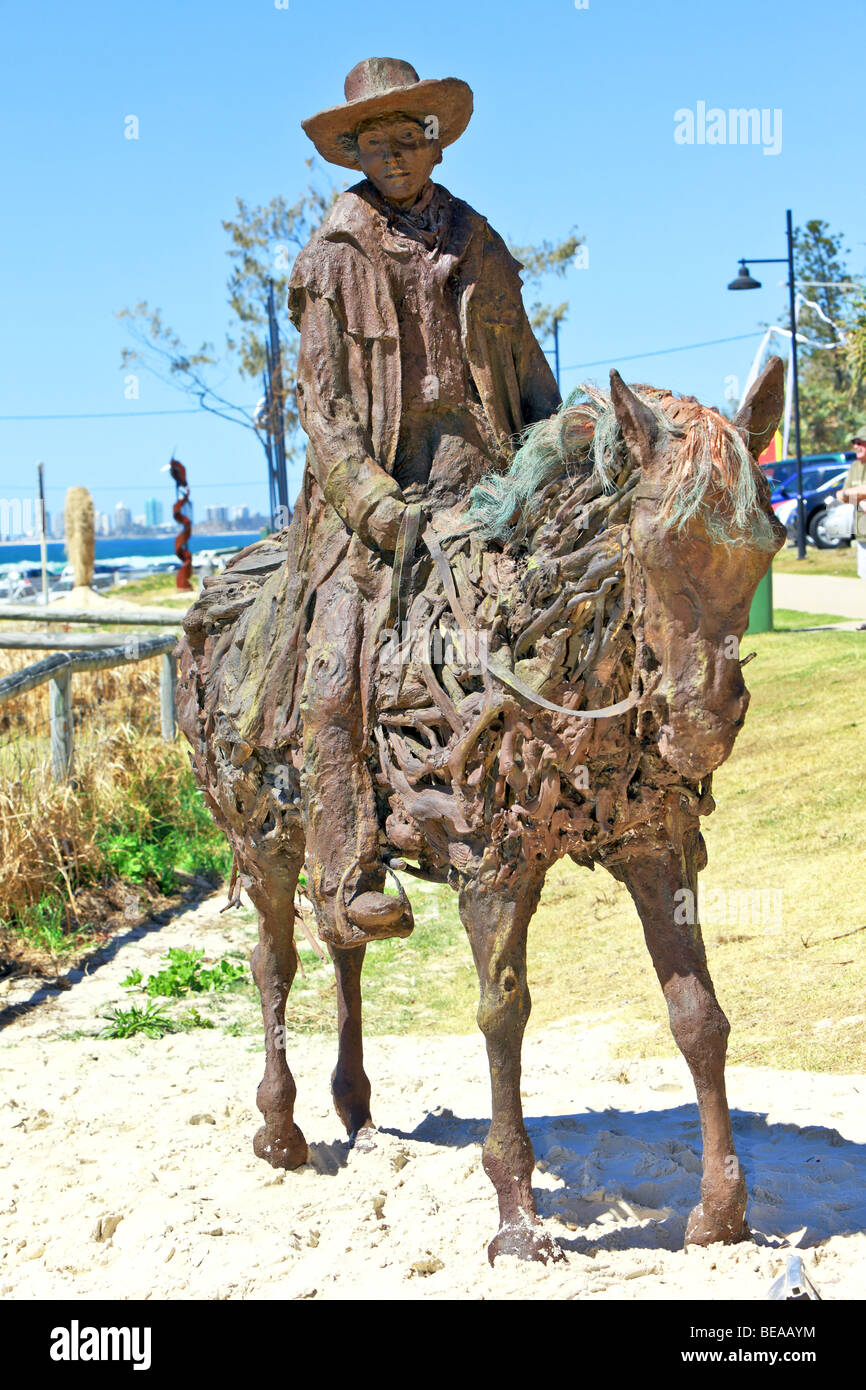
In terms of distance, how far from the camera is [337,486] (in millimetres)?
3730

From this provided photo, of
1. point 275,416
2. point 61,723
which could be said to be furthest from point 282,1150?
point 275,416

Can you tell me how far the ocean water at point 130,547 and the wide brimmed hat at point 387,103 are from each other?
304 ft

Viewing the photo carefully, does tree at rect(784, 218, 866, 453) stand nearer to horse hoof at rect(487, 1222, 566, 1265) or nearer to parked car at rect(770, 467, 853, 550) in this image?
parked car at rect(770, 467, 853, 550)

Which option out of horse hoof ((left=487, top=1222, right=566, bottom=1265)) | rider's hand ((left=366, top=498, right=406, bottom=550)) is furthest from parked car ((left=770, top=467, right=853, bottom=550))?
horse hoof ((left=487, top=1222, right=566, bottom=1265))

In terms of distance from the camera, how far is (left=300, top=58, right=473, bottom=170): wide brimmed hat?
146 inches

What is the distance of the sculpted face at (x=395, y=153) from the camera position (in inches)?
149

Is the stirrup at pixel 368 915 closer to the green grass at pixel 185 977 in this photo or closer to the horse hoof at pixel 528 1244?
the horse hoof at pixel 528 1244

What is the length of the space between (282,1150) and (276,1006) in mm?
476

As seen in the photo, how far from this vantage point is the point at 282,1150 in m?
4.61

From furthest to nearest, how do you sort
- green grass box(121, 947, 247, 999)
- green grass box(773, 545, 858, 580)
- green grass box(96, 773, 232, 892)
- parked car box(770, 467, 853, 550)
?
parked car box(770, 467, 853, 550), green grass box(773, 545, 858, 580), green grass box(96, 773, 232, 892), green grass box(121, 947, 247, 999)

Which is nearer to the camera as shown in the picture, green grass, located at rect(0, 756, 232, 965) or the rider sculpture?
the rider sculpture

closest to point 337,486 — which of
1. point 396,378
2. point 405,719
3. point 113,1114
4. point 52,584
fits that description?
point 396,378

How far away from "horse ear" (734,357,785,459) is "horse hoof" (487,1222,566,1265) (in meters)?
2.02

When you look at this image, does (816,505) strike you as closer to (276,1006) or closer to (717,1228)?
(276,1006)
